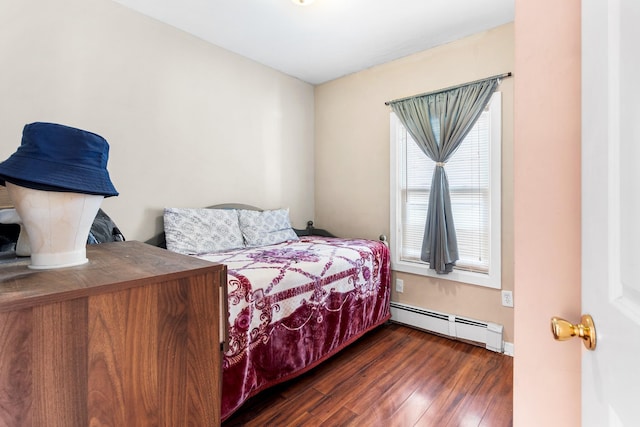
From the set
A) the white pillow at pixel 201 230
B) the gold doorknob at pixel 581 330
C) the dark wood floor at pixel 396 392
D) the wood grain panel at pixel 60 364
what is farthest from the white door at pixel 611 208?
the white pillow at pixel 201 230

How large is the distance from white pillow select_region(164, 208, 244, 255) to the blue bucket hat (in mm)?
1453

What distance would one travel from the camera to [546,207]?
27.0 inches

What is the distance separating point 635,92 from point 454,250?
2.17m

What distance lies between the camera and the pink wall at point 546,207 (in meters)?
0.64

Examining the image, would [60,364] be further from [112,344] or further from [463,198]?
[463,198]

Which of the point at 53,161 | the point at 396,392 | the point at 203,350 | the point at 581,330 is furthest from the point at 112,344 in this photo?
the point at 396,392

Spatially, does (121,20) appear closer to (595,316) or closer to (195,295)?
(195,295)

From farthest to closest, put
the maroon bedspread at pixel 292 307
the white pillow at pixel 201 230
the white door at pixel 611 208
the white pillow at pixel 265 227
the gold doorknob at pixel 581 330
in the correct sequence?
the white pillow at pixel 265 227 → the white pillow at pixel 201 230 → the maroon bedspread at pixel 292 307 → the gold doorknob at pixel 581 330 → the white door at pixel 611 208

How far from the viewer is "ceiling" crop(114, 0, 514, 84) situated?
2.01 m

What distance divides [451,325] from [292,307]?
150 cm

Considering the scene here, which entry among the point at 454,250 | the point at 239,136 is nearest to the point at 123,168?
the point at 239,136

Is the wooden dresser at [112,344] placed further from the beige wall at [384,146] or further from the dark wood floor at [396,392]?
the beige wall at [384,146]

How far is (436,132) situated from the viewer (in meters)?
2.48

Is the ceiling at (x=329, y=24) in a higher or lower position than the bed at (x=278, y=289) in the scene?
higher
